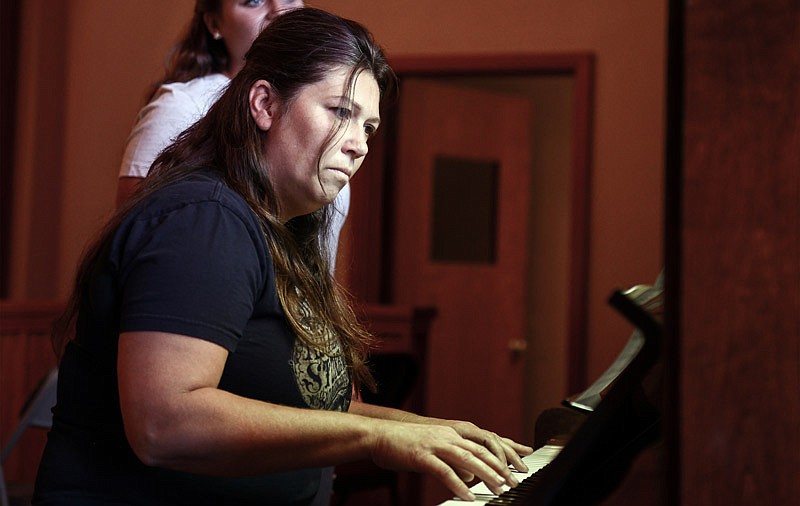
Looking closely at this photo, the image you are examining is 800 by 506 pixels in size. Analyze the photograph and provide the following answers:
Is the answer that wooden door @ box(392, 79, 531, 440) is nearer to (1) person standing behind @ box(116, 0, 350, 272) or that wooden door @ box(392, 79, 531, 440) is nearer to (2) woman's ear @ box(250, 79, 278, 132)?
(1) person standing behind @ box(116, 0, 350, 272)

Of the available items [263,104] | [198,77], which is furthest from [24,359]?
[263,104]

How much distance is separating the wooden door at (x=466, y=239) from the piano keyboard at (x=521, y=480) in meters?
3.84

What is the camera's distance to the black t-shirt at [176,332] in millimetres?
1132

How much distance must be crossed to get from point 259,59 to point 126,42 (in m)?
4.37

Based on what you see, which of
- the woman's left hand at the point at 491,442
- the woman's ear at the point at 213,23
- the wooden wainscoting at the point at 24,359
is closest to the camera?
the woman's left hand at the point at 491,442

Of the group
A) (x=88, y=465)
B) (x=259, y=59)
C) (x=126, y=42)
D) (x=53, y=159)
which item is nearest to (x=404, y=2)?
(x=126, y=42)

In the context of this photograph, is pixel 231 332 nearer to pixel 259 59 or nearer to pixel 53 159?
pixel 259 59

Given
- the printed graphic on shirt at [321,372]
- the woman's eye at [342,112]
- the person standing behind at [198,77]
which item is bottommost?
the printed graphic on shirt at [321,372]

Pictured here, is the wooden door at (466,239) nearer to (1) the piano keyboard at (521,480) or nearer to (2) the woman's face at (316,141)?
(1) the piano keyboard at (521,480)

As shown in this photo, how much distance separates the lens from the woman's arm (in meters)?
1.10

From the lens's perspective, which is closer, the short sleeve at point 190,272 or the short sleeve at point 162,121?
the short sleeve at point 190,272

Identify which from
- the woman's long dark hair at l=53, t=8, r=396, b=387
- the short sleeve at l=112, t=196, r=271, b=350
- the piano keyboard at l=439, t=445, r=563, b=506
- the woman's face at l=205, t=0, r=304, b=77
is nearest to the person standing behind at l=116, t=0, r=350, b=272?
the woman's face at l=205, t=0, r=304, b=77

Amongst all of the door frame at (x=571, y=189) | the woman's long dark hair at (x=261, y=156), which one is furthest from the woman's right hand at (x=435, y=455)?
the door frame at (x=571, y=189)

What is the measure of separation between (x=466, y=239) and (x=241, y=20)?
12.2ft
